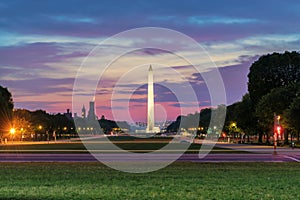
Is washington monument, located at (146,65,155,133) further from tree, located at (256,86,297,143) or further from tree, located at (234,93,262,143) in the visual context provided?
tree, located at (256,86,297,143)

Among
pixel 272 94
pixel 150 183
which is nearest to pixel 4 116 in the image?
pixel 272 94

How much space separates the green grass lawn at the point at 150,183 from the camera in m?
19.7

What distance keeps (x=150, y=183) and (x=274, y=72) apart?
254 feet

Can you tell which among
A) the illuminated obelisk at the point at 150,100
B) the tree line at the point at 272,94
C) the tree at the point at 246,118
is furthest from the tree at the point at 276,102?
the illuminated obelisk at the point at 150,100

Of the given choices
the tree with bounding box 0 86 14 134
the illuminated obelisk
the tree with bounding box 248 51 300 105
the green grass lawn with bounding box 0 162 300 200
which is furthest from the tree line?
the green grass lawn with bounding box 0 162 300 200

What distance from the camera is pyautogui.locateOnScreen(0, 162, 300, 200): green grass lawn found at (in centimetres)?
1972

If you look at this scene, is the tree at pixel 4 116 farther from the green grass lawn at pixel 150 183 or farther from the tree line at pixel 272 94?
the green grass lawn at pixel 150 183

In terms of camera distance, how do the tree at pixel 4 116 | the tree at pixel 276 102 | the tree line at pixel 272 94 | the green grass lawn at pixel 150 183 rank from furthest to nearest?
the tree at pixel 4 116, the tree at pixel 276 102, the tree line at pixel 272 94, the green grass lawn at pixel 150 183

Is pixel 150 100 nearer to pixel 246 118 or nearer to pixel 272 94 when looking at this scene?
pixel 246 118

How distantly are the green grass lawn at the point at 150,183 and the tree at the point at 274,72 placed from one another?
220ft

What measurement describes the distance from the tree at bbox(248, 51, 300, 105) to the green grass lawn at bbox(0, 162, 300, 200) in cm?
6709

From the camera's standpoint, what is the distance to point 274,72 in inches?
3853

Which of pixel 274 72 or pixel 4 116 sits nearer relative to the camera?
pixel 274 72

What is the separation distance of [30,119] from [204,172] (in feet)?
445
